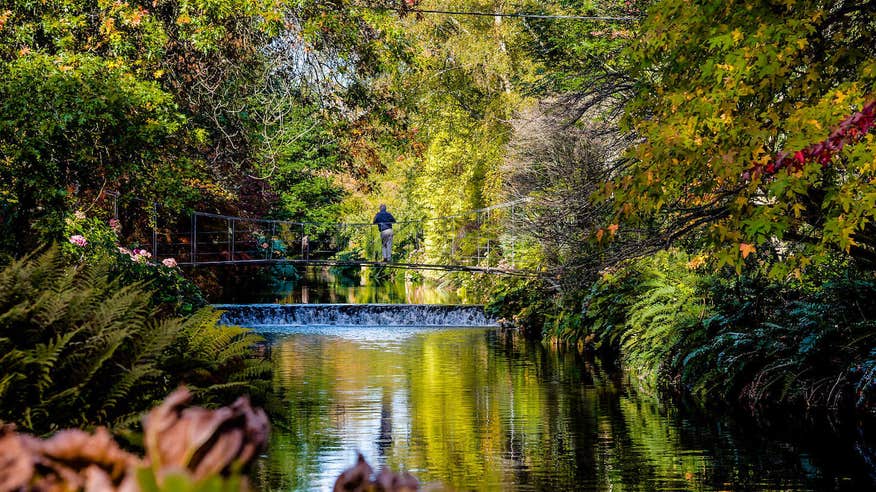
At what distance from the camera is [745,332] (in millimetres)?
13305

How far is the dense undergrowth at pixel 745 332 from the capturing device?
37.9ft

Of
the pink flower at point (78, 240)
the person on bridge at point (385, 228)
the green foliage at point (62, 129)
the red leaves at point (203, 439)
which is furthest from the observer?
the person on bridge at point (385, 228)

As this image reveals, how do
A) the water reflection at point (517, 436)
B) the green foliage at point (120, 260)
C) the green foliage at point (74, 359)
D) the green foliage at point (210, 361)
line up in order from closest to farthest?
the green foliage at point (74, 359) < the green foliage at point (210, 361) < the water reflection at point (517, 436) < the green foliage at point (120, 260)

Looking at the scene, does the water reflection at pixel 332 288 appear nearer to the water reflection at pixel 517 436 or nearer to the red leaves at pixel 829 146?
the water reflection at pixel 517 436

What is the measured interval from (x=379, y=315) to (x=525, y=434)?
50.0 feet

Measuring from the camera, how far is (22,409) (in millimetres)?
4551

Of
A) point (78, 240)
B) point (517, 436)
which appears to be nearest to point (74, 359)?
point (78, 240)

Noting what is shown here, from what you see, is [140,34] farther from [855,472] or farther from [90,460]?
[90,460]

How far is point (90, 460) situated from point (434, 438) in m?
10.2

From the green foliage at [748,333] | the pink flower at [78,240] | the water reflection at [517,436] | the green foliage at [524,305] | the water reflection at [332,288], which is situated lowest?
the water reflection at [517,436]

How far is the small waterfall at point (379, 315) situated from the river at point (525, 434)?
7473 millimetres

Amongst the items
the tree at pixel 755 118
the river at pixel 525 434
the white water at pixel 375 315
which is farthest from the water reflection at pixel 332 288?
the tree at pixel 755 118

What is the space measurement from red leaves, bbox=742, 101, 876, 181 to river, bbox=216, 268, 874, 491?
8.16ft

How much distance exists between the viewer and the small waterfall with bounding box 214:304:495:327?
2622 centimetres
